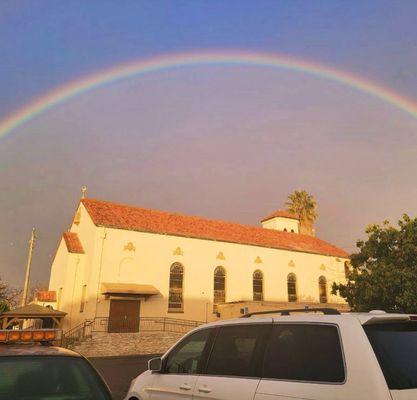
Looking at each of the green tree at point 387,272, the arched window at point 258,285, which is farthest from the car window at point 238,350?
the arched window at point 258,285

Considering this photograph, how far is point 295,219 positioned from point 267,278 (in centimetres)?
1917

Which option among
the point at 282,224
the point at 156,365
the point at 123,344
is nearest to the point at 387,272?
the point at 123,344

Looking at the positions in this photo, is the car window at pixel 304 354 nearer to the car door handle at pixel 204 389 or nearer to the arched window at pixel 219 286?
the car door handle at pixel 204 389

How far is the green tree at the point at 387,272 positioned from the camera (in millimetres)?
21922

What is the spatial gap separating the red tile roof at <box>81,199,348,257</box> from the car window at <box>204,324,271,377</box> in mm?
28711

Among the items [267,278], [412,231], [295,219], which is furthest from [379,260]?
[295,219]

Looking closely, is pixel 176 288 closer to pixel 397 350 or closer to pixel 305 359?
pixel 305 359

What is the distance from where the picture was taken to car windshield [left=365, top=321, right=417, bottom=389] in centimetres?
335

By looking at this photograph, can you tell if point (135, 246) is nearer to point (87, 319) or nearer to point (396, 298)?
point (87, 319)

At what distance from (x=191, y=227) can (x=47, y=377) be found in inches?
1364

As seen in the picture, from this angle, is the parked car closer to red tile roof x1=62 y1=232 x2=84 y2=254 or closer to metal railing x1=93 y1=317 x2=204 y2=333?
metal railing x1=93 y1=317 x2=204 y2=333

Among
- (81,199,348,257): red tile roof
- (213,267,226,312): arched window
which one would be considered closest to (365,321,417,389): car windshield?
(81,199,348,257): red tile roof

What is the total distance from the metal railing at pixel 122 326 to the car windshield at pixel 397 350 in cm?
2720

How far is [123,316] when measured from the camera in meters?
31.2
